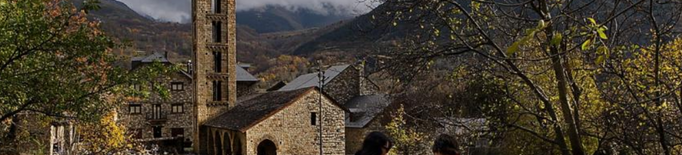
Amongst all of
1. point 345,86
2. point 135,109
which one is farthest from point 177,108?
point 345,86

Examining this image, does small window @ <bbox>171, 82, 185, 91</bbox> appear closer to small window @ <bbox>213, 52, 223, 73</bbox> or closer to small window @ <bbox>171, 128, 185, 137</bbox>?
small window @ <bbox>171, 128, 185, 137</bbox>

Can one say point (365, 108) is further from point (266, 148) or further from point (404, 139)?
point (404, 139)

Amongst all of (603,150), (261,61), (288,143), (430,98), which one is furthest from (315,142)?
(261,61)

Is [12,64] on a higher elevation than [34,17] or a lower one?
lower

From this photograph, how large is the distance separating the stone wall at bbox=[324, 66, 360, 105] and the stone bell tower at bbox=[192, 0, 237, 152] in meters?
11.4

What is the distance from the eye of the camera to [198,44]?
36.9 meters

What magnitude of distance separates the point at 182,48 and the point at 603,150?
416ft

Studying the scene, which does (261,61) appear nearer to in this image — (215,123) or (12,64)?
(215,123)

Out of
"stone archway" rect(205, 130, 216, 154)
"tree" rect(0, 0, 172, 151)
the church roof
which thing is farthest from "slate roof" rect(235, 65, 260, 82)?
"tree" rect(0, 0, 172, 151)

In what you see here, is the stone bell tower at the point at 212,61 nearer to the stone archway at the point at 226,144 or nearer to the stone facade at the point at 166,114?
the stone archway at the point at 226,144

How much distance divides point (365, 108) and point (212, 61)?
34.7ft

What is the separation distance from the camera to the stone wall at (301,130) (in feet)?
96.6

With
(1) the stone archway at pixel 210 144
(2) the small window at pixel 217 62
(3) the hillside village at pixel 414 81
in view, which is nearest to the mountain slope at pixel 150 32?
(2) the small window at pixel 217 62

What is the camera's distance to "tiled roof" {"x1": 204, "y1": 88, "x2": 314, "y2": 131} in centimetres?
2964
